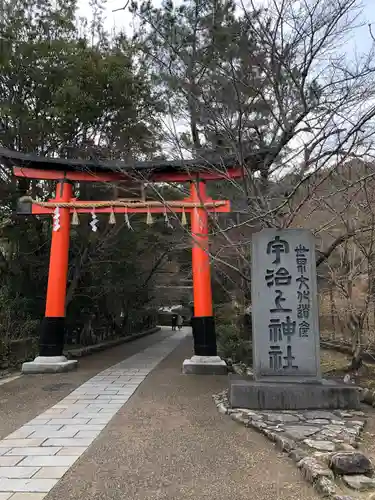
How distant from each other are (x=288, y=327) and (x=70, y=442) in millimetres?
3378

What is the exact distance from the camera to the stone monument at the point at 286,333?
18.2ft

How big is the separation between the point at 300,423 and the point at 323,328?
10361 mm

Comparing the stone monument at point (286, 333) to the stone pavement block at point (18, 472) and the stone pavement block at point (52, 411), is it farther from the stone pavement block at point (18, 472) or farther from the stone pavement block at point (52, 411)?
the stone pavement block at point (18, 472)

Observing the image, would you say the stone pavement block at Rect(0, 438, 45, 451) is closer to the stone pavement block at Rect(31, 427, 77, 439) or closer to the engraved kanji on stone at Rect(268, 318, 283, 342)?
the stone pavement block at Rect(31, 427, 77, 439)

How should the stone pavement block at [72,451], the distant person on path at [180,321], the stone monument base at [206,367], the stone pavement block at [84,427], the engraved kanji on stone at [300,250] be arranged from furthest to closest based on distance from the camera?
the distant person on path at [180,321] < the stone monument base at [206,367] < the engraved kanji on stone at [300,250] < the stone pavement block at [84,427] < the stone pavement block at [72,451]

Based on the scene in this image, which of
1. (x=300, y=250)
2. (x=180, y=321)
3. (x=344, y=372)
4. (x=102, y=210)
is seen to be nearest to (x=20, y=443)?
(x=300, y=250)

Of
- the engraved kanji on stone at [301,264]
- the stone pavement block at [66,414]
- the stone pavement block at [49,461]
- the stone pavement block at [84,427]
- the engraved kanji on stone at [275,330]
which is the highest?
the engraved kanji on stone at [301,264]

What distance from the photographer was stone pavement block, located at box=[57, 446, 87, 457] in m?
4.05

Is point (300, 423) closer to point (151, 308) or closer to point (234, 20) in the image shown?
point (234, 20)

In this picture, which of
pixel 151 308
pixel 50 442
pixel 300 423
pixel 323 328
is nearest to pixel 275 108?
pixel 300 423

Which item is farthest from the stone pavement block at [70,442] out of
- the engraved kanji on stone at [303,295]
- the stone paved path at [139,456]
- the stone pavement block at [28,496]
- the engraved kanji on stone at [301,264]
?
the engraved kanji on stone at [301,264]

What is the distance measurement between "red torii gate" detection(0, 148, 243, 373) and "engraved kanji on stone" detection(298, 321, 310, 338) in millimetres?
3346

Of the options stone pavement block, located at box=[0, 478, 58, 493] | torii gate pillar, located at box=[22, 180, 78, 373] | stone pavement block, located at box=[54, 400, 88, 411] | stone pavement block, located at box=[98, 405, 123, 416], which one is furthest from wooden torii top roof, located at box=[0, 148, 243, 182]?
stone pavement block, located at box=[0, 478, 58, 493]

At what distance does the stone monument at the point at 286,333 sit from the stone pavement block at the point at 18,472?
292 centimetres
